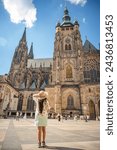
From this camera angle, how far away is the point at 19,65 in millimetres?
46406

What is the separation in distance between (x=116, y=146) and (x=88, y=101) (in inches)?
1023

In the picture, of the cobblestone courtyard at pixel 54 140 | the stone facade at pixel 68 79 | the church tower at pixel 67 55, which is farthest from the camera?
the church tower at pixel 67 55

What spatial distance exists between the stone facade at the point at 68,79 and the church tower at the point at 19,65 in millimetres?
446

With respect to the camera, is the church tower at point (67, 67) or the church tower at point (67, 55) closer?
the church tower at point (67, 67)

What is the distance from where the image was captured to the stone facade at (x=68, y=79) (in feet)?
92.8

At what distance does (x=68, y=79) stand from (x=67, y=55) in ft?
16.8

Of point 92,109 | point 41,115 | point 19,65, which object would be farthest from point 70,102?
point 41,115

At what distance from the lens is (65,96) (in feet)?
94.8

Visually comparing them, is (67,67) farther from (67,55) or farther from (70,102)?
(70,102)

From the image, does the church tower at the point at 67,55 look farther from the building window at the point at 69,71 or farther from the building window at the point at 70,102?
the building window at the point at 70,102

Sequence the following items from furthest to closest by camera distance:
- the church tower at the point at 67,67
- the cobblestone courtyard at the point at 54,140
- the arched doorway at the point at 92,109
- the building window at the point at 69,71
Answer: the building window at the point at 69,71 → the church tower at the point at 67,67 → the arched doorway at the point at 92,109 → the cobblestone courtyard at the point at 54,140

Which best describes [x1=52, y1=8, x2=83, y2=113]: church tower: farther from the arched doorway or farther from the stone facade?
the arched doorway

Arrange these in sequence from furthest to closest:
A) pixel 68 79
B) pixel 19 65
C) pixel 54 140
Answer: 1. pixel 19 65
2. pixel 68 79
3. pixel 54 140

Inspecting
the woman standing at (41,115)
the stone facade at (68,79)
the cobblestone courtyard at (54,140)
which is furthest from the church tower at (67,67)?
the woman standing at (41,115)
